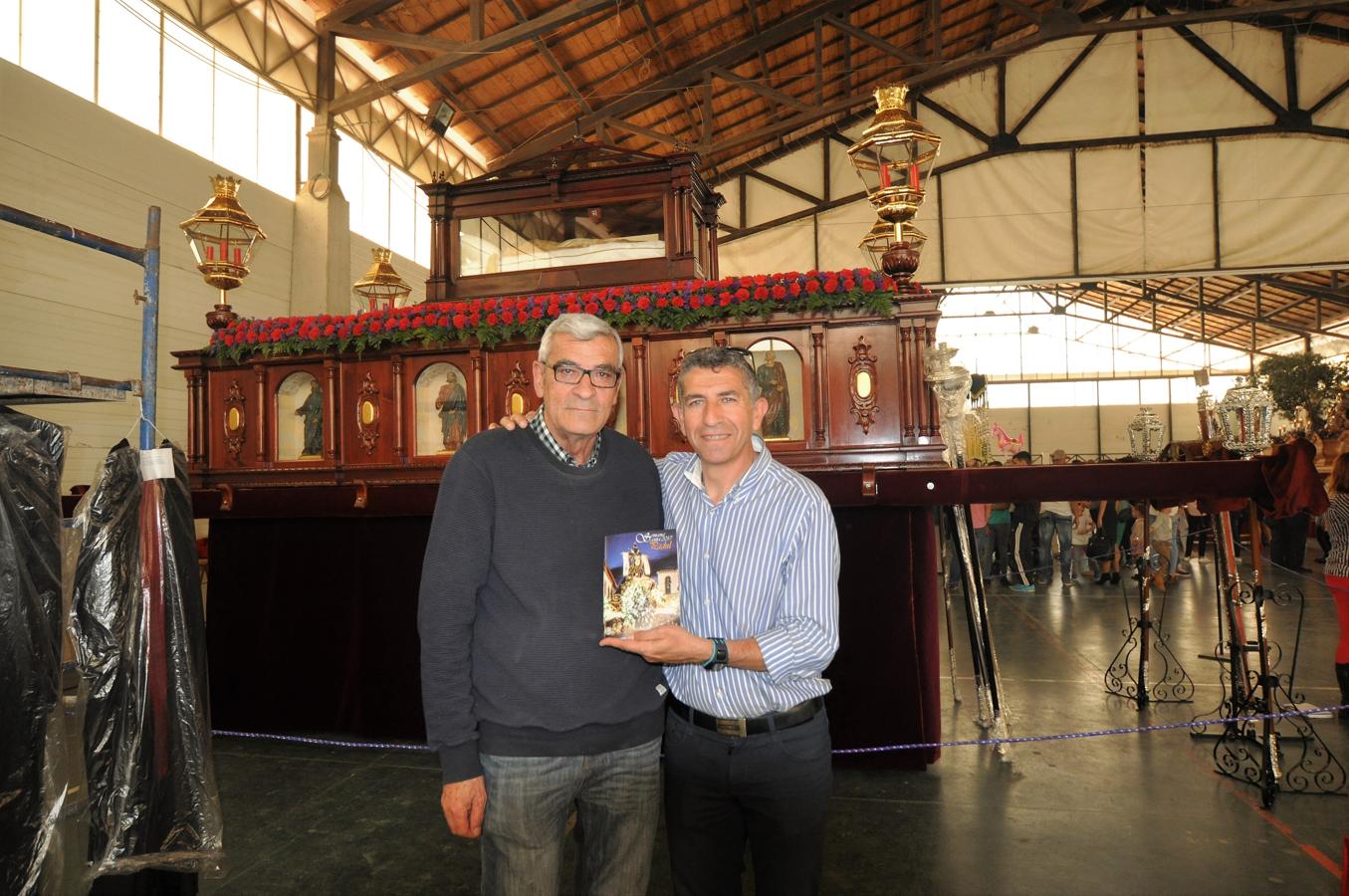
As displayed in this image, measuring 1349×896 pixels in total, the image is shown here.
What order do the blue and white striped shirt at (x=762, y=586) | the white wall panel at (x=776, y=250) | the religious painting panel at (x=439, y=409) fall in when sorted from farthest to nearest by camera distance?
the white wall panel at (x=776, y=250)
the religious painting panel at (x=439, y=409)
the blue and white striped shirt at (x=762, y=586)

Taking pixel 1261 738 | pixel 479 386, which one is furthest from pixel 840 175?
pixel 1261 738

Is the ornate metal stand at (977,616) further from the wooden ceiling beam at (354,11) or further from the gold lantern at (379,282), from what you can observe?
the wooden ceiling beam at (354,11)

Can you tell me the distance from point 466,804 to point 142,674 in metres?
1.40

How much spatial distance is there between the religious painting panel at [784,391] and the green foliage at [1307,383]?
43.9 ft

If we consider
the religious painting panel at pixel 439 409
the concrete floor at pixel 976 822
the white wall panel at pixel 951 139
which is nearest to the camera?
the concrete floor at pixel 976 822

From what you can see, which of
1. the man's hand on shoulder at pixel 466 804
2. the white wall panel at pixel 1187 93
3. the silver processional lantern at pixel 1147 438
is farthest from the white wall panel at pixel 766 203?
the man's hand on shoulder at pixel 466 804

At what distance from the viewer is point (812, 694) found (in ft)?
6.56

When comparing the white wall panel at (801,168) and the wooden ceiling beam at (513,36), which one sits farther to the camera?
the white wall panel at (801,168)

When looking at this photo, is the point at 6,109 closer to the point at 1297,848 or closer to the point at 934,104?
the point at 1297,848

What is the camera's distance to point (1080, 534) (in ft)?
41.8

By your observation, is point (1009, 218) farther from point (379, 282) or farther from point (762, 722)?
point (762, 722)

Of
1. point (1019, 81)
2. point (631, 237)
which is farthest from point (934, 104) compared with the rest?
point (631, 237)

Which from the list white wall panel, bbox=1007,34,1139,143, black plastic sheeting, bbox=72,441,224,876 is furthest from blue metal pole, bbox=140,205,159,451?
white wall panel, bbox=1007,34,1139,143

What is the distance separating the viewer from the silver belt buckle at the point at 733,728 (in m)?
1.94
